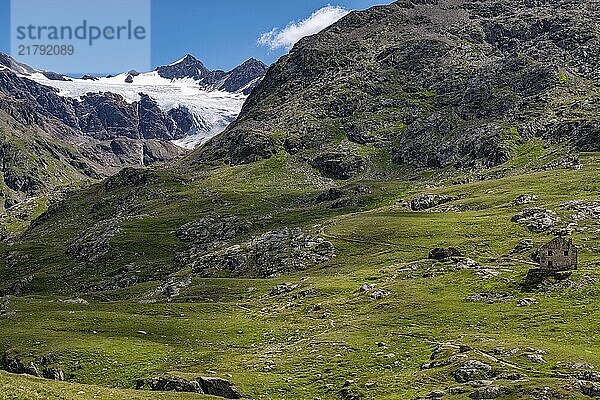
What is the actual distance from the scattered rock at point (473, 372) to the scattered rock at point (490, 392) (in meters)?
6.01

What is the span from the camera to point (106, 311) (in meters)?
103

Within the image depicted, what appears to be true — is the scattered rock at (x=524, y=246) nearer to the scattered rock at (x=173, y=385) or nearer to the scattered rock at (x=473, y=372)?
the scattered rock at (x=473, y=372)

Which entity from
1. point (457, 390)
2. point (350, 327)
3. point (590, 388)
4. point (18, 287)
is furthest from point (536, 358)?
point (18, 287)

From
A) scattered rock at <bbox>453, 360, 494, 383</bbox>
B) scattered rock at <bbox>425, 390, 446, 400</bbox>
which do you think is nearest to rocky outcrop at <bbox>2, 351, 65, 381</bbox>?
scattered rock at <bbox>425, 390, 446, 400</bbox>

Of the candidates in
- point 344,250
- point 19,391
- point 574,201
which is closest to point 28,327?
point 19,391

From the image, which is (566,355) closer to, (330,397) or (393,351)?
(393,351)

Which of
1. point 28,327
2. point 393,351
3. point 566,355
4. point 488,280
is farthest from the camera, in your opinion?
point 488,280

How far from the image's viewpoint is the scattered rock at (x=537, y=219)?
447 feet

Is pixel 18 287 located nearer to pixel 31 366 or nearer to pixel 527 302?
pixel 31 366

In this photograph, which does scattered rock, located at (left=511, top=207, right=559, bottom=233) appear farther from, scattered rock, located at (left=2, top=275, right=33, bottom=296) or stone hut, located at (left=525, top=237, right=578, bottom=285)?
scattered rock, located at (left=2, top=275, right=33, bottom=296)

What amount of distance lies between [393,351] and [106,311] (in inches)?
2140

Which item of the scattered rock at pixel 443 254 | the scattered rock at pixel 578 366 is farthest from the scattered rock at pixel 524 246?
the scattered rock at pixel 578 366

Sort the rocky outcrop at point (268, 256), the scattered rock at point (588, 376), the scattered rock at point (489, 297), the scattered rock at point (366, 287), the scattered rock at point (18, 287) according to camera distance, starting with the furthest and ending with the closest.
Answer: the scattered rock at point (18, 287) → the rocky outcrop at point (268, 256) → the scattered rock at point (366, 287) → the scattered rock at point (489, 297) → the scattered rock at point (588, 376)

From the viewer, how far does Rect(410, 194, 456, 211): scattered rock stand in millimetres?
190000
